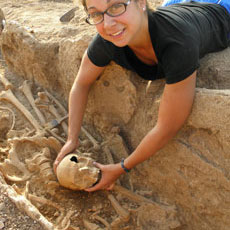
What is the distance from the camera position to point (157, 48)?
75.6 inches

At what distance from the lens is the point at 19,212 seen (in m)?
2.00

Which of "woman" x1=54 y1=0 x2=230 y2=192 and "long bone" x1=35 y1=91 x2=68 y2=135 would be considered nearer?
"woman" x1=54 y1=0 x2=230 y2=192

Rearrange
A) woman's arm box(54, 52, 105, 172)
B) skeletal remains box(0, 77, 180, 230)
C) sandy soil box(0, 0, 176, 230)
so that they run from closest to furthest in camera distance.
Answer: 1. sandy soil box(0, 0, 176, 230)
2. skeletal remains box(0, 77, 180, 230)
3. woman's arm box(54, 52, 105, 172)

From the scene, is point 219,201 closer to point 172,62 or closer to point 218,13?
point 172,62

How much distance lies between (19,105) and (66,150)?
855 mm

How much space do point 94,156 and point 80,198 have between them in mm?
397

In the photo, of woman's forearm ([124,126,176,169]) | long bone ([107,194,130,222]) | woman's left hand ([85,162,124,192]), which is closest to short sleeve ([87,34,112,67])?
woman's forearm ([124,126,176,169])

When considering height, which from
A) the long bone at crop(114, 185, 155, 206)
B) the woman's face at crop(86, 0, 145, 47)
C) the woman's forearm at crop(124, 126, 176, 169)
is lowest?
the long bone at crop(114, 185, 155, 206)

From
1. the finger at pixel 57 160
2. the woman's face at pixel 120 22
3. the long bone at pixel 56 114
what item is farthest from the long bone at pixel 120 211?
the woman's face at pixel 120 22

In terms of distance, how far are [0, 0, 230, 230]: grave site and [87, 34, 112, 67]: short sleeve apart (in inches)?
6.7

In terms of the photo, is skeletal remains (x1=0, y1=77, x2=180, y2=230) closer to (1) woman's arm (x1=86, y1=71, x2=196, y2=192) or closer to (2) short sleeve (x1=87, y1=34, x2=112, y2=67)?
(1) woman's arm (x1=86, y1=71, x2=196, y2=192)

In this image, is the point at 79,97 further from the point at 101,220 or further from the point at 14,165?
the point at 101,220

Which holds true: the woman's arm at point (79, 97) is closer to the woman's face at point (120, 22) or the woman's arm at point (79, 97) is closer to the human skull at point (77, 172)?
the human skull at point (77, 172)

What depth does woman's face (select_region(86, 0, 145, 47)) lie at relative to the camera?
178 cm
